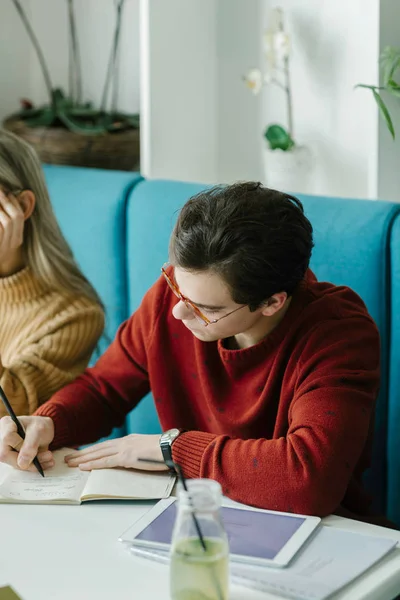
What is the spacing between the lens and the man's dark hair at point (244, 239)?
1290mm

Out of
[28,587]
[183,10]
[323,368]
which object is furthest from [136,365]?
[183,10]

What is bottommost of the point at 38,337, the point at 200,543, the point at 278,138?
the point at 38,337

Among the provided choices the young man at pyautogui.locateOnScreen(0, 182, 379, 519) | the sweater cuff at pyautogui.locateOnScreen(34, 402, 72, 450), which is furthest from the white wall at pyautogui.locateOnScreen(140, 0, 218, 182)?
the sweater cuff at pyautogui.locateOnScreen(34, 402, 72, 450)

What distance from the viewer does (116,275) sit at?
84.7 inches

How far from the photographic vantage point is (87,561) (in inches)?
42.5

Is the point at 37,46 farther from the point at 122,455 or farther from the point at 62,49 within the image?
the point at 122,455

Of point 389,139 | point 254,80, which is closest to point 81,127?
point 254,80

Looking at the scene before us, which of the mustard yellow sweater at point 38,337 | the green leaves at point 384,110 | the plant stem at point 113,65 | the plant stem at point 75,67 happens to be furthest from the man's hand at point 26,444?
the plant stem at point 75,67

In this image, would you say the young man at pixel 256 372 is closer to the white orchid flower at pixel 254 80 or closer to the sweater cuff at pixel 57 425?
the sweater cuff at pixel 57 425

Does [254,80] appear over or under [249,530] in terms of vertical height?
over

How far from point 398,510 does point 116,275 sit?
2.87ft

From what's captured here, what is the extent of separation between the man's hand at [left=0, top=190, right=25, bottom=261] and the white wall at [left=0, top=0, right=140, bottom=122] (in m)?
1.01

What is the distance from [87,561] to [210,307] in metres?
0.43

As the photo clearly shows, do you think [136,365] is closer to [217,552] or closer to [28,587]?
[28,587]
